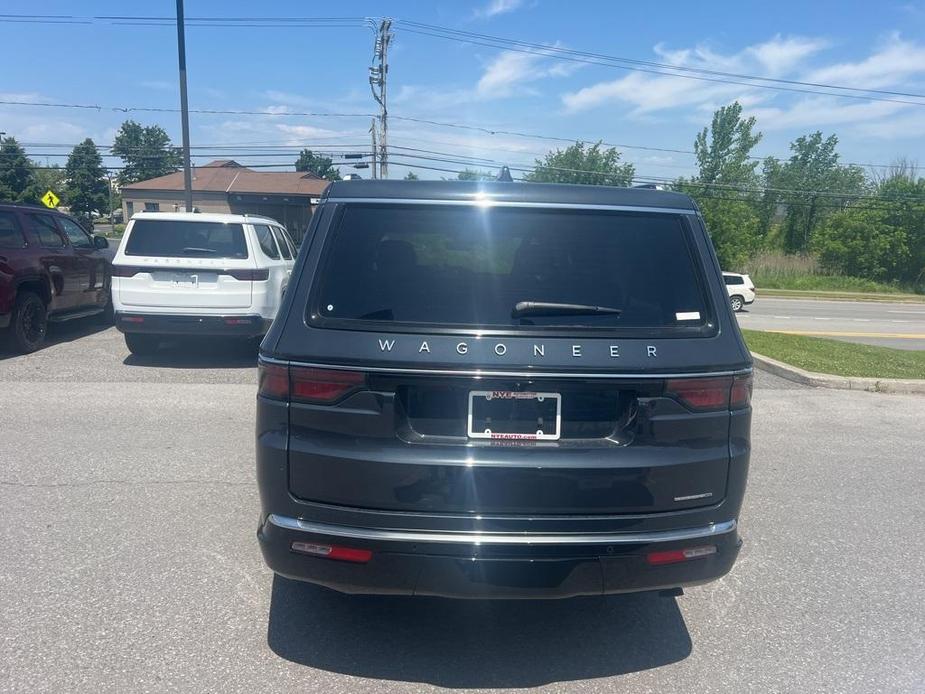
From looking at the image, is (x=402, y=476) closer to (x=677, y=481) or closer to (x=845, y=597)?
(x=677, y=481)

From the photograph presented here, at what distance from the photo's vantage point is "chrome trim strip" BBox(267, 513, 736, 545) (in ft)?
8.99

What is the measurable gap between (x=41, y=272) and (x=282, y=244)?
314 centimetres

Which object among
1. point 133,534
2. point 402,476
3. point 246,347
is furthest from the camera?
point 246,347

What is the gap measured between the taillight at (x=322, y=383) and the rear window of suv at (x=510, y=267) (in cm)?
23

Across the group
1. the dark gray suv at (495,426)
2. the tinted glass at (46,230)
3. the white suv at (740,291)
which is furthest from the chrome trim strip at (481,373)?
the white suv at (740,291)

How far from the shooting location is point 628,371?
2773mm

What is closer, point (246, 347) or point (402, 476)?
point (402, 476)

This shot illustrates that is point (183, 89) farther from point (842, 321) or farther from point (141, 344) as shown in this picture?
point (842, 321)

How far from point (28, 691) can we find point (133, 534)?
1515 mm

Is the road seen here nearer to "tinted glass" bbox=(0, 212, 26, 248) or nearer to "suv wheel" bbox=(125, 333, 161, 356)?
"suv wheel" bbox=(125, 333, 161, 356)

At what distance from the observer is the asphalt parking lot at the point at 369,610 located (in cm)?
305

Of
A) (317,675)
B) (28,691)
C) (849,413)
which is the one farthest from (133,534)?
(849,413)

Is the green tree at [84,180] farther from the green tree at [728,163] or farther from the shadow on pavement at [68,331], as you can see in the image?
the shadow on pavement at [68,331]

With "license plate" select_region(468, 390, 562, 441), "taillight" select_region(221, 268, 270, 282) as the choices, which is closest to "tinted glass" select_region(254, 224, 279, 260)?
"taillight" select_region(221, 268, 270, 282)
